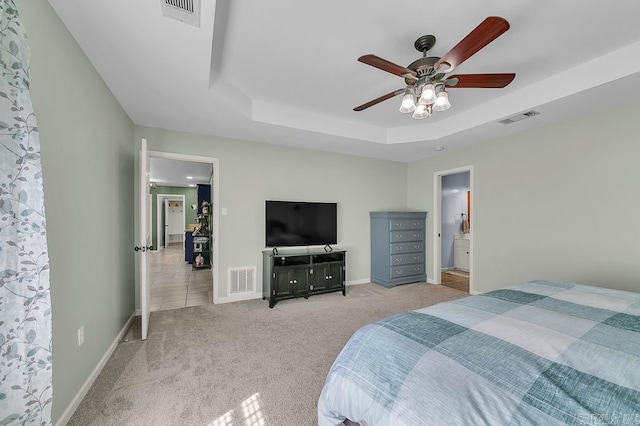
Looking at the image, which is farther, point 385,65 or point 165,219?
point 165,219

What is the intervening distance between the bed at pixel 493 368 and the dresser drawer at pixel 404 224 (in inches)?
119

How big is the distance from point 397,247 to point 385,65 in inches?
135

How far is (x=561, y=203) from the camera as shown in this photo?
3.26 meters

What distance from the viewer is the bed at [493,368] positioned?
80cm

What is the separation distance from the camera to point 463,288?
15.1 feet

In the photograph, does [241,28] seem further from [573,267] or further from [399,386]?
[573,267]

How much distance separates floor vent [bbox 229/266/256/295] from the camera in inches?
151

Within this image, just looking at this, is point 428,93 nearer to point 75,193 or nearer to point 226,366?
point 75,193

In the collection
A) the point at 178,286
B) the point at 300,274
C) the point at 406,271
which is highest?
the point at 300,274

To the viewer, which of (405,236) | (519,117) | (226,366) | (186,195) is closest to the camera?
(226,366)

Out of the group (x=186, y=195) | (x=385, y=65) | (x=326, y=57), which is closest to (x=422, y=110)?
(x=385, y=65)

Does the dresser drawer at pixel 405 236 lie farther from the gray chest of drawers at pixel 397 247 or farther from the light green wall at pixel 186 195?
the light green wall at pixel 186 195

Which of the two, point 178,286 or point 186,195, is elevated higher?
point 186,195

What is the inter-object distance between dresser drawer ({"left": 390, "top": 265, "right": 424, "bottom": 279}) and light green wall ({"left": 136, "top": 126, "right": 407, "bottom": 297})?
0.53 m
